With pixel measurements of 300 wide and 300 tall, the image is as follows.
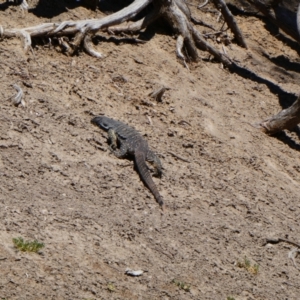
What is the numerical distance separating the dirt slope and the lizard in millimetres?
106

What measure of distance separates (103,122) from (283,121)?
244 centimetres

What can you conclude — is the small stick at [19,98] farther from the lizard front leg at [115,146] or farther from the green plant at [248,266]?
the green plant at [248,266]

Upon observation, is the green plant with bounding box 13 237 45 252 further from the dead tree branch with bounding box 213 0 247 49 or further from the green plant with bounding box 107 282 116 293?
the dead tree branch with bounding box 213 0 247 49

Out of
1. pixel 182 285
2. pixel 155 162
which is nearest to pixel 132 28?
pixel 155 162

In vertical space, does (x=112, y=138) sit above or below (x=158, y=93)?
below

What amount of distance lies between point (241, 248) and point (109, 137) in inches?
71.3

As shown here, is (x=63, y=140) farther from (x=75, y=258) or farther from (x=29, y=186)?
(x=75, y=258)

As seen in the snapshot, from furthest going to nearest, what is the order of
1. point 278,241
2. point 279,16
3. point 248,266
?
1. point 279,16
2. point 278,241
3. point 248,266

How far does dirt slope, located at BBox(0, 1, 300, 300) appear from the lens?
672 centimetres

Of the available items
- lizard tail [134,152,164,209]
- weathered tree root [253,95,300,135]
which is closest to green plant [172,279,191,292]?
lizard tail [134,152,164,209]

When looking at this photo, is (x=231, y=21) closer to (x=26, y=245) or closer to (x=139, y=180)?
(x=139, y=180)

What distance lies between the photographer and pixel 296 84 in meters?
11.7

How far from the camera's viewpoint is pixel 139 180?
807cm

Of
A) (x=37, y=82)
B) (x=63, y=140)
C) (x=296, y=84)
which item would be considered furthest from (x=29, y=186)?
(x=296, y=84)
